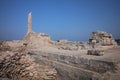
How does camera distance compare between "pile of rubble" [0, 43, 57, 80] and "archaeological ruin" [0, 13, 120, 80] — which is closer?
"archaeological ruin" [0, 13, 120, 80]

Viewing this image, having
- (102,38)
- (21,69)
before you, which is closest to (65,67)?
(21,69)

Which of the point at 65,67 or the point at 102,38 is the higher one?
the point at 102,38

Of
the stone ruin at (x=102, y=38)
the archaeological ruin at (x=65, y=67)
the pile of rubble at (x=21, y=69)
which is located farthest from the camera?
the stone ruin at (x=102, y=38)

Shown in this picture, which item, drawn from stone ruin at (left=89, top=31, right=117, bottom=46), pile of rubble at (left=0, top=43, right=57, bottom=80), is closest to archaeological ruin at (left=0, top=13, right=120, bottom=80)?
pile of rubble at (left=0, top=43, right=57, bottom=80)

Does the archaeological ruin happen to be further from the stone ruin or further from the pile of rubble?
the stone ruin

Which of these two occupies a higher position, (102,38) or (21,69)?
(102,38)

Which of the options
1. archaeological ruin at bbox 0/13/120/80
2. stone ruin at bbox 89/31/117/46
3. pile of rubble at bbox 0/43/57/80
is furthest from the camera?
stone ruin at bbox 89/31/117/46

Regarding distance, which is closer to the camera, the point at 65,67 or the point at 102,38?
the point at 65,67

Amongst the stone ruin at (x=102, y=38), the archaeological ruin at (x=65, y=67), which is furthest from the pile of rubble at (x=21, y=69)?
the stone ruin at (x=102, y=38)

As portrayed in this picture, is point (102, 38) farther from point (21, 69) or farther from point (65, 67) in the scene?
point (21, 69)

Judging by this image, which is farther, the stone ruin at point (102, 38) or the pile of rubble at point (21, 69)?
the stone ruin at point (102, 38)

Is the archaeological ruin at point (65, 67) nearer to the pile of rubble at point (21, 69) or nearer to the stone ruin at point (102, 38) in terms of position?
the pile of rubble at point (21, 69)

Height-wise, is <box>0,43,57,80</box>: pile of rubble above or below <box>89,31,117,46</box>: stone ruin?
below

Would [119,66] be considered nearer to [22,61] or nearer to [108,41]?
[22,61]
